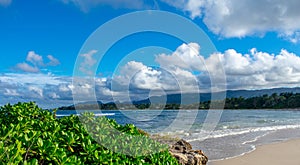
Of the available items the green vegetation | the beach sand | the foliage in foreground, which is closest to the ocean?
the beach sand

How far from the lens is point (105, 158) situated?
9.84 feet

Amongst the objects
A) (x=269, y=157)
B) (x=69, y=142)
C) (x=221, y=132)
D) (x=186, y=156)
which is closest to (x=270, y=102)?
(x=221, y=132)

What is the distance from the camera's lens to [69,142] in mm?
3084

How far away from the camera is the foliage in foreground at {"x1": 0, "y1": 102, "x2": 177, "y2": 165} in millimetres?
2689

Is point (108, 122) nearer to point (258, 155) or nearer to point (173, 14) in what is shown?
point (173, 14)

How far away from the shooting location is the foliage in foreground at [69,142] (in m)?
2.69

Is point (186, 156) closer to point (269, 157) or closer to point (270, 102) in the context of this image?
point (269, 157)

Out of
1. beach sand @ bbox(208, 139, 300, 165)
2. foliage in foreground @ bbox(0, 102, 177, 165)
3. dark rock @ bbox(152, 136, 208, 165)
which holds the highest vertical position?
foliage in foreground @ bbox(0, 102, 177, 165)

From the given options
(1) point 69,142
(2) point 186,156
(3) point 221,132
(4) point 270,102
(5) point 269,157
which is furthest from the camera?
(4) point 270,102

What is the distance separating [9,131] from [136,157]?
4.33 ft

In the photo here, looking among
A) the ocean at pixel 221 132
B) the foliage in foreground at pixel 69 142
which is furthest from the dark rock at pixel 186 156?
the foliage in foreground at pixel 69 142

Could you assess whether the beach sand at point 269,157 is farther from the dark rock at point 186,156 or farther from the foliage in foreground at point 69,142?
the foliage in foreground at point 69,142

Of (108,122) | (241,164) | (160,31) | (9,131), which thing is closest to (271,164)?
(241,164)

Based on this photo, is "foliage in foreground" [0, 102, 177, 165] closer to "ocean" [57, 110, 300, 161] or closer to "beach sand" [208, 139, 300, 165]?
"ocean" [57, 110, 300, 161]
